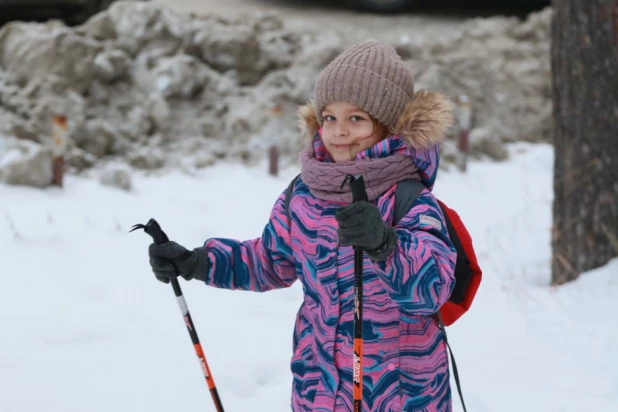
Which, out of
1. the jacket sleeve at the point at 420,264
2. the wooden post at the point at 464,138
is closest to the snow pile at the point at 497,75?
the wooden post at the point at 464,138

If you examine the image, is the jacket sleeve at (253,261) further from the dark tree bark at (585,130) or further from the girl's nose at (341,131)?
the dark tree bark at (585,130)

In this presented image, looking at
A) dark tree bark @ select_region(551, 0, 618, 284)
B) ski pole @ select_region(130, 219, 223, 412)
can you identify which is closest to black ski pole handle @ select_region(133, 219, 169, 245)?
ski pole @ select_region(130, 219, 223, 412)

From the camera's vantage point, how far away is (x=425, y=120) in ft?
7.07

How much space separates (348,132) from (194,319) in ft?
8.33

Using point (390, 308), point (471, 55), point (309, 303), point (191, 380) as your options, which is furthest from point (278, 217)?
point (471, 55)

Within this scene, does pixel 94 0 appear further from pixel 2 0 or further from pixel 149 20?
pixel 149 20

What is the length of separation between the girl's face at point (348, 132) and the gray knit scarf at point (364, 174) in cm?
6

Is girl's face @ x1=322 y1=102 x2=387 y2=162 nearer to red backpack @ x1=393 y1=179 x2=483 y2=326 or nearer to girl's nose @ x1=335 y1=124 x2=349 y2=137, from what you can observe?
girl's nose @ x1=335 y1=124 x2=349 y2=137

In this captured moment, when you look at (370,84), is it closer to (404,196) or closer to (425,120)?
(425,120)

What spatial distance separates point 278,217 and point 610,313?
2.82 m

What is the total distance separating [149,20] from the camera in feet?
28.1

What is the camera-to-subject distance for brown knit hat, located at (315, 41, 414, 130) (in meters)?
2.21

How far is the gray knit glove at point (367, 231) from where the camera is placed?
6.29 ft

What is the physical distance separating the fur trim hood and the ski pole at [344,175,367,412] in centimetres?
22
